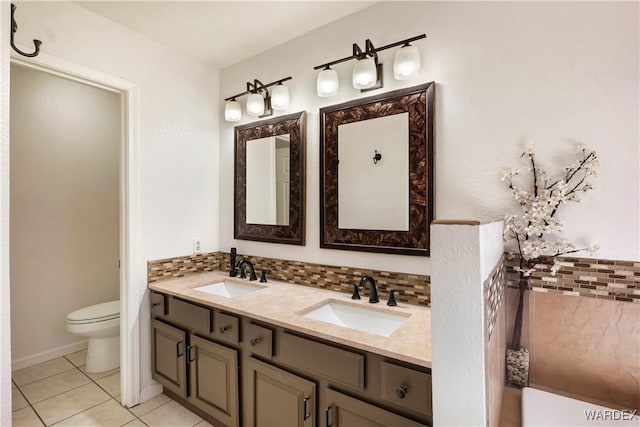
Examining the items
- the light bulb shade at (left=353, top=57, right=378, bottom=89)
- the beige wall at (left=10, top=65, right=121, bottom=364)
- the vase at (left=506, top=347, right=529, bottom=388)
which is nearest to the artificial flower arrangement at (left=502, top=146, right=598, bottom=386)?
the vase at (left=506, top=347, right=529, bottom=388)

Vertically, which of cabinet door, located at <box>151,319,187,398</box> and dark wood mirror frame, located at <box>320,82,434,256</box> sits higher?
dark wood mirror frame, located at <box>320,82,434,256</box>

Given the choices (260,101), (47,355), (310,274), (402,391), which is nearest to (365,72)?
(260,101)

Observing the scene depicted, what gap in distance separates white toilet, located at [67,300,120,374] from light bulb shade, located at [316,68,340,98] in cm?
235

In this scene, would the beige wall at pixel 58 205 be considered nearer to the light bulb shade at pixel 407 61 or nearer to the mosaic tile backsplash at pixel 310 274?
the mosaic tile backsplash at pixel 310 274

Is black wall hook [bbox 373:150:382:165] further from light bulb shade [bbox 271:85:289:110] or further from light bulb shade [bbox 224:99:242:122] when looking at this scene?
light bulb shade [bbox 224:99:242:122]

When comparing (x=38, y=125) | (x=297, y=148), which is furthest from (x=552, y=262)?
(x=38, y=125)

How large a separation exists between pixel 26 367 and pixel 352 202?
9.76 feet

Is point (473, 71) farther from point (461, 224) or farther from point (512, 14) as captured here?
point (461, 224)

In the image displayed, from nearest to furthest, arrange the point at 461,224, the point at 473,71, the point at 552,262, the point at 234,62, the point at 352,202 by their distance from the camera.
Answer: the point at 461,224
the point at 552,262
the point at 473,71
the point at 352,202
the point at 234,62

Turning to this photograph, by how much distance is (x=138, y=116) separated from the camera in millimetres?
2084

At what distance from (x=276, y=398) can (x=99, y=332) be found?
1.76 metres

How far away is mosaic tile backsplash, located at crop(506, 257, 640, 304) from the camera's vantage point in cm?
120

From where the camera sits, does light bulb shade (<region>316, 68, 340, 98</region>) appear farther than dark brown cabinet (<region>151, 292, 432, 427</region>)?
Yes

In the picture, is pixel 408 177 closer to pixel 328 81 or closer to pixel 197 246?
pixel 328 81
